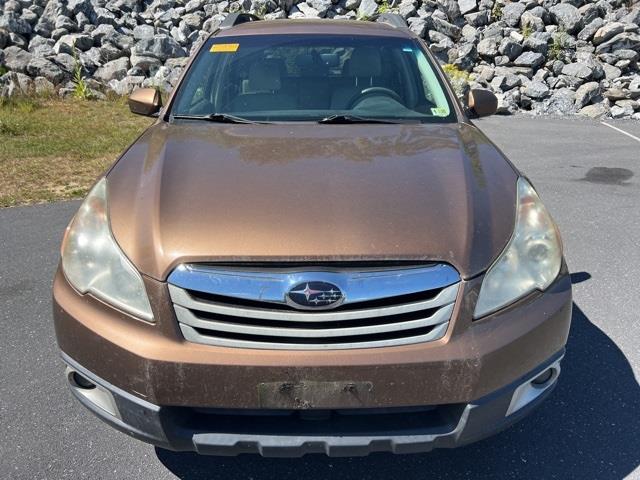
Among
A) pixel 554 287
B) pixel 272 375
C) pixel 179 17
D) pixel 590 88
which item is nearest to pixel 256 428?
pixel 272 375

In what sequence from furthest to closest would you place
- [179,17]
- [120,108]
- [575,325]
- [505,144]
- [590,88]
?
[179,17] → [590,88] → [120,108] → [505,144] → [575,325]

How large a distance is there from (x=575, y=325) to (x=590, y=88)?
31.7ft

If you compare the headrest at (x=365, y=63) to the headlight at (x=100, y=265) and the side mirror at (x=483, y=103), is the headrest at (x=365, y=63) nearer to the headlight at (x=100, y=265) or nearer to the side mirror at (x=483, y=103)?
the side mirror at (x=483, y=103)

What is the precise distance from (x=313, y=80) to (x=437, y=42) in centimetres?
1068

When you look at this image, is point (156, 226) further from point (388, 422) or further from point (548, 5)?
point (548, 5)

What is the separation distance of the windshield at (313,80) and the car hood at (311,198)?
1.29ft

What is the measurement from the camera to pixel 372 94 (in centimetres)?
361

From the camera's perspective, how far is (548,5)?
48.0 ft

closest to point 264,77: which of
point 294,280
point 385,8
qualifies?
point 294,280

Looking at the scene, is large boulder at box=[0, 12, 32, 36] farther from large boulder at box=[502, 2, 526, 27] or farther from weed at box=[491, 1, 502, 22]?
large boulder at box=[502, 2, 526, 27]

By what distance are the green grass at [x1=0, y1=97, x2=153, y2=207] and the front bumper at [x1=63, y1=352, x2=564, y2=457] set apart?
4.58m

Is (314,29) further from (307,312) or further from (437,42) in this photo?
(437,42)

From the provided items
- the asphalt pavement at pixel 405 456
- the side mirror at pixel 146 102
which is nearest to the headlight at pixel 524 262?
the asphalt pavement at pixel 405 456

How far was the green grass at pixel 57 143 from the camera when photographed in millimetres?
6441
